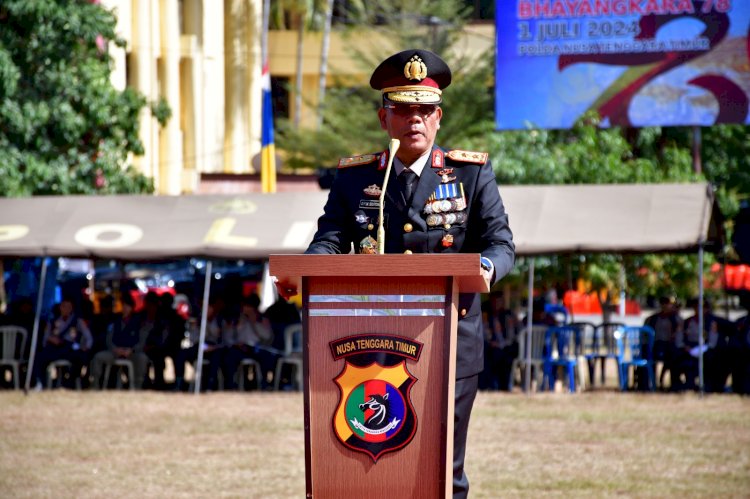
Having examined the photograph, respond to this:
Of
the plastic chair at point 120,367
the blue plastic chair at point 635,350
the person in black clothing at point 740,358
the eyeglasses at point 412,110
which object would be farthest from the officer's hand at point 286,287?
the plastic chair at point 120,367

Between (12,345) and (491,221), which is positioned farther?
(12,345)

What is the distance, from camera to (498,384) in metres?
16.8

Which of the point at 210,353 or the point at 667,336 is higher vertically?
the point at 667,336

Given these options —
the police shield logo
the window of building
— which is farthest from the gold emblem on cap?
the window of building

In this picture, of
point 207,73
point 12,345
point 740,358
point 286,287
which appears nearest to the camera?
point 286,287

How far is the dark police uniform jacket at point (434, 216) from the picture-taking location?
15.6 ft

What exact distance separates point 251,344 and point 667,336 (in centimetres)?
531

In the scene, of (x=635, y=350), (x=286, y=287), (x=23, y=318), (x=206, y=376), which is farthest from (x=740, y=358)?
(x=286, y=287)

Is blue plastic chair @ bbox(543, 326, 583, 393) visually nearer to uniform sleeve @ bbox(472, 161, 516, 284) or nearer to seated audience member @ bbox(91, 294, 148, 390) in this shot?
seated audience member @ bbox(91, 294, 148, 390)

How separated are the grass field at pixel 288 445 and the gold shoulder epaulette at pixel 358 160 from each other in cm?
358

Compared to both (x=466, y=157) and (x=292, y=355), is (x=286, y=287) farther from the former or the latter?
(x=292, y=355)

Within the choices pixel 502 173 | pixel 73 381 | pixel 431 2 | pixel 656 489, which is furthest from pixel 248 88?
pixel 656 489

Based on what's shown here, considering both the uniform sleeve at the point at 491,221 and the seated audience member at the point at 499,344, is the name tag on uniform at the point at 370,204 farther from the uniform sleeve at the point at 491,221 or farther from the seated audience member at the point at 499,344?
the seated audience member at the point at 499,344

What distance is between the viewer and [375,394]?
4.11 m
